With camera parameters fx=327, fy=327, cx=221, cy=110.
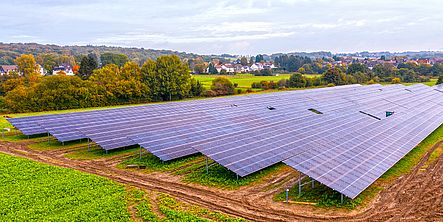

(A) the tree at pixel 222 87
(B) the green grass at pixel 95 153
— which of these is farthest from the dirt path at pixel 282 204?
(A) the tree at pixel 222 87

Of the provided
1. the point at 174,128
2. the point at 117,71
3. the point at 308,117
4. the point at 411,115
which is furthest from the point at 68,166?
the point at 117,71

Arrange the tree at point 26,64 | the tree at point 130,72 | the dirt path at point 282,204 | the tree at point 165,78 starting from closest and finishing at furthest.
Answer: the dirt path at point 282,204 < the tree at point 130,72 < the tree at point 165,78 < the tree at point 26,64

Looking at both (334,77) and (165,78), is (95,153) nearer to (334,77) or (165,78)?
(165,78)

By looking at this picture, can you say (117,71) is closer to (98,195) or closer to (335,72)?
(98,195)

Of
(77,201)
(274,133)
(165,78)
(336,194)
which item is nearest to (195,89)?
(165,78)

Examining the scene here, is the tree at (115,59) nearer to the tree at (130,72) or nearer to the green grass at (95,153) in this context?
the tree at (130,72)

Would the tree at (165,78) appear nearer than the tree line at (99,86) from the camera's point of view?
No

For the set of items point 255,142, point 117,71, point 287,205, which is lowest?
point 287,205
